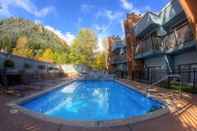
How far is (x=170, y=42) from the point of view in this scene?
19.2 metres

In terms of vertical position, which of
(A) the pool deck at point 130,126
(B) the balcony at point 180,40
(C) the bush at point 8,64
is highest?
(B) the balcony at point 180,40

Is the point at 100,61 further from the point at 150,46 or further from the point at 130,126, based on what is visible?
the point at 130,126

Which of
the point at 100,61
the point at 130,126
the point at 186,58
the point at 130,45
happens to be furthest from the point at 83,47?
the point at 130,126

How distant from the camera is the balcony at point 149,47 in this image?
21.9 meters

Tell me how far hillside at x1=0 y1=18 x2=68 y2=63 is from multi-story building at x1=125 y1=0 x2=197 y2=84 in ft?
68.1

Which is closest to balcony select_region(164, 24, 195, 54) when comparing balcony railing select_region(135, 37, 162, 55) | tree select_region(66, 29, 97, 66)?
balcony railing select_region(135, 37, 162, 55)

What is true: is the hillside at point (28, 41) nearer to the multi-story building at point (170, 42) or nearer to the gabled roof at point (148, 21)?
the gabled roof at point (148, 21)

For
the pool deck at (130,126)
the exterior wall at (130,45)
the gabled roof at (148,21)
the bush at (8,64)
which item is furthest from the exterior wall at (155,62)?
the pool deck at (130,126)

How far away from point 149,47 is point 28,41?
38.5 metres

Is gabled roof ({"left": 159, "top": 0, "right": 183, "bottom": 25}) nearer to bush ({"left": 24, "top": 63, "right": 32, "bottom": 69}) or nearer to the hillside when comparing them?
bush ({"left": 24, "top": 63, "right": 32, "bottom": 69})

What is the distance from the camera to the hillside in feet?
156

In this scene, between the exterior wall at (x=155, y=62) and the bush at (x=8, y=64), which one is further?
the exterior wall at (x=155, y=62)

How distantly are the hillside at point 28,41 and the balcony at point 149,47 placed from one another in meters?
17.6

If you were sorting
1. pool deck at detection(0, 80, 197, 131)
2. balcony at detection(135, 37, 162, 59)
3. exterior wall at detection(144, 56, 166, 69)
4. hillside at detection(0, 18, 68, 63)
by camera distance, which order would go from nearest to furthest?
pool deck at detection(0, 80, 197, 131)
exterior wall at detection(144, 56, 166, 69)
balcony at detection(135, 37, 162, 59)
hillside at detection(0, 18, 68, 63)
